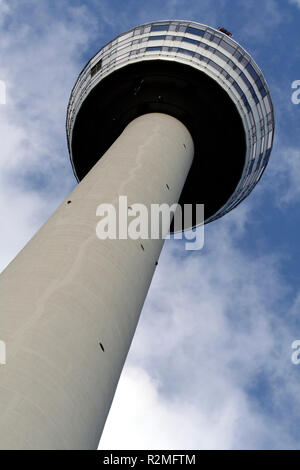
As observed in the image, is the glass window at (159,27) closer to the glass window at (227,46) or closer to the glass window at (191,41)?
the glass window at (191,41)

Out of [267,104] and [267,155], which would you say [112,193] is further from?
[267,155]

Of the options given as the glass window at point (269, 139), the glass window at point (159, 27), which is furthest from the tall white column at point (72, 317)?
the glass window at point (269, 139)

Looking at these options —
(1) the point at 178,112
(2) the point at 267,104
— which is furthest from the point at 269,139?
(1) the point at 178,112

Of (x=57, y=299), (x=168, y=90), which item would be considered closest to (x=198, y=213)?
(x=168, y=90)

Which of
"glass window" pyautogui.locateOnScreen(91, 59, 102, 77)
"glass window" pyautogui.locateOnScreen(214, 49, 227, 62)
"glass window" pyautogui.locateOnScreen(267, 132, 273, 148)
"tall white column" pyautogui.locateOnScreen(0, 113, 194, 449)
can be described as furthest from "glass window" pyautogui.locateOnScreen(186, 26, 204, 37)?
"tall white column" pyautogui.locateOnScreen(0, 113, 194, 449)

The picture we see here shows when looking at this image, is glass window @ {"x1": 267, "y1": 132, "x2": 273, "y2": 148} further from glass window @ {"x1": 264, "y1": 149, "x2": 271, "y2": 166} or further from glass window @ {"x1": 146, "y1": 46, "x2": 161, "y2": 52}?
glass window @ {"x1": 146, "y1": 46, "x2": 161, "y2": 52}
